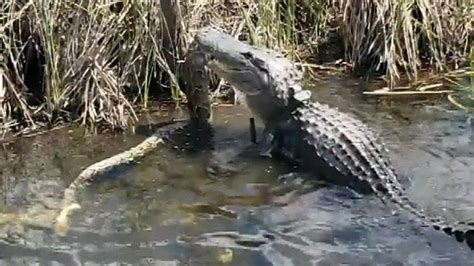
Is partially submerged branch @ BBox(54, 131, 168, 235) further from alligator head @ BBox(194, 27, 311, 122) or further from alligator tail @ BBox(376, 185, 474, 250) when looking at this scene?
alligator tail @ BBox(376, 185, 474, 250)

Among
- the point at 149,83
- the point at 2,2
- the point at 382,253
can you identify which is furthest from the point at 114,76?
the point at 382,253

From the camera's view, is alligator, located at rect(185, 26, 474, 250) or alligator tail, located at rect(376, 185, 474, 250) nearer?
alligator tail, located at rect(376, 185, 474, 250)

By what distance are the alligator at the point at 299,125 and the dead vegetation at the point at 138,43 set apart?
275mm

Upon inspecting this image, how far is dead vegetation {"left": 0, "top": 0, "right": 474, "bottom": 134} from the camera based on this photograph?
571 centimetres

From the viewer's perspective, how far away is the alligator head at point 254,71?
5.73 m

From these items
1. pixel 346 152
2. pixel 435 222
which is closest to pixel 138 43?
pixel 346 152

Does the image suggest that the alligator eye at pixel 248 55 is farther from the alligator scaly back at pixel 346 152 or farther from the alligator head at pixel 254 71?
the alligator scaly back at pixel 346 152

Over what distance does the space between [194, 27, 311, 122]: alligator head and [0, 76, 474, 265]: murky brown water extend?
0.67ft

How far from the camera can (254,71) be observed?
584cm

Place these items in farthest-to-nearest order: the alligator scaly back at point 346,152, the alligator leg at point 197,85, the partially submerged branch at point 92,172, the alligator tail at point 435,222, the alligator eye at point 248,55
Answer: the alligator eye at point 248,55 → the alligator leg at point 197,85 → the alligator scaly back at point 346,152 → the partially submerged branch at point 92,172 → the alligator tail at point 435,222

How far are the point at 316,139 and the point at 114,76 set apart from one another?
1343mm

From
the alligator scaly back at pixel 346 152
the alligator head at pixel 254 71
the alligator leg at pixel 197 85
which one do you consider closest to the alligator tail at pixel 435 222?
the alligator scaly back at pixel 346 152

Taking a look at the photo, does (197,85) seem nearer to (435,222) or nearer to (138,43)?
(138,43)

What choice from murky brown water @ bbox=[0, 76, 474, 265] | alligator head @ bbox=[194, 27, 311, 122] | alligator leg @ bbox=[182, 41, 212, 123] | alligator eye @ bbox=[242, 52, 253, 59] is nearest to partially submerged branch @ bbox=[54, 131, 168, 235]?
murky brown water @ bbox=[0, 76, 474, 265]
